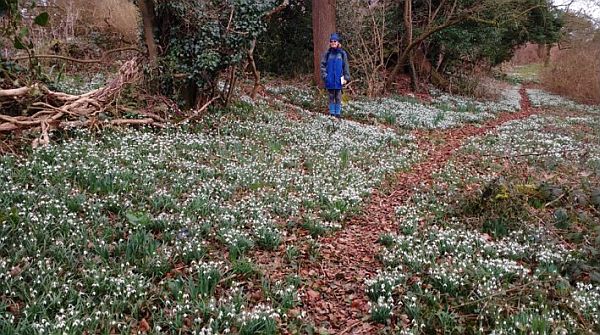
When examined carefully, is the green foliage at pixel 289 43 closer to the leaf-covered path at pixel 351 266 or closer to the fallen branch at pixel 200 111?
the fallen branch at pixel 200 111

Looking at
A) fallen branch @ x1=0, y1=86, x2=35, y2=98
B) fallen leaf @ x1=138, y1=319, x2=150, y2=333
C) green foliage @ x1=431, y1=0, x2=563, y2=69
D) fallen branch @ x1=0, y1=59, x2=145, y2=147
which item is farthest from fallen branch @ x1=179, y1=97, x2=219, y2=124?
green foliage @ x1=431, y1=0, x2=563, y2=69

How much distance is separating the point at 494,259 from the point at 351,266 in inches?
62.2

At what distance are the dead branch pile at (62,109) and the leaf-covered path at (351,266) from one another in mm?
4714

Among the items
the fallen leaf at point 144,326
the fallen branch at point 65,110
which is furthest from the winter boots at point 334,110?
the fallen leaf at point 144,326

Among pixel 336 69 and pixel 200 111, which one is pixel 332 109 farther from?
pixel 200 111

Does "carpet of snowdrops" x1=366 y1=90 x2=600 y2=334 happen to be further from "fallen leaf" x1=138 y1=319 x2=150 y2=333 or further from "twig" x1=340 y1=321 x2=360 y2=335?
"fallen leaf" x1=138 y1=319 x2=150 y2=333

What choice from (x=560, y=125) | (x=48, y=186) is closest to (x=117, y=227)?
(x=48, y=186)

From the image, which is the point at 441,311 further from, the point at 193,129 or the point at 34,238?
the point at 193,129

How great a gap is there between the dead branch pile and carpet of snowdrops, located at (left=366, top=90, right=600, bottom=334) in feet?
18.1

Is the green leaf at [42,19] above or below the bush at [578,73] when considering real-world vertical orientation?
above

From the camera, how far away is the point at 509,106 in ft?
64.2

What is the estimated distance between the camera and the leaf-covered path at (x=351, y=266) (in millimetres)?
4262

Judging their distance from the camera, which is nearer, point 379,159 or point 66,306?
point 66,306

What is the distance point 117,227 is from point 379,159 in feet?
19.0
